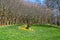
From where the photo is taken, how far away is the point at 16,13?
93.3 ft

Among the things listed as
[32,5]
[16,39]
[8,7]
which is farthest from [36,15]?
[16,39]

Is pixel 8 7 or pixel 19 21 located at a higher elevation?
pixel 8 7

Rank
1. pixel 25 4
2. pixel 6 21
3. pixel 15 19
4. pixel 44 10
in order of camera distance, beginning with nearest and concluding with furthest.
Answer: pixel 6 21 → pixel 15 19 → pixel 25 4 → pixel 44 10

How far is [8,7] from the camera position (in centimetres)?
2592

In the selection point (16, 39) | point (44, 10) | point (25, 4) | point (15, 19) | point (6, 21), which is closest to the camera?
point (16, 39)

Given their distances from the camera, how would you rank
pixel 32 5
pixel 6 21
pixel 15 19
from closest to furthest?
pixel 6 21
pixel 15 19
pixel 32 5

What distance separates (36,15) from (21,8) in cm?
569

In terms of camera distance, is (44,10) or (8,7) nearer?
(8,7)

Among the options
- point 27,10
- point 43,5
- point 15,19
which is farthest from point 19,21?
point 43,5

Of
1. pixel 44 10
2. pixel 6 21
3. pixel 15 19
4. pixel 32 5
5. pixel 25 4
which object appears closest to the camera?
pixel 6 21

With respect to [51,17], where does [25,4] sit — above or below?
above

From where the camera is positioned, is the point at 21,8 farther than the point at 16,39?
Yes

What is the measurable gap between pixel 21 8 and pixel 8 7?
3595mm

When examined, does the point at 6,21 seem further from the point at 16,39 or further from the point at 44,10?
the point at 16,39
